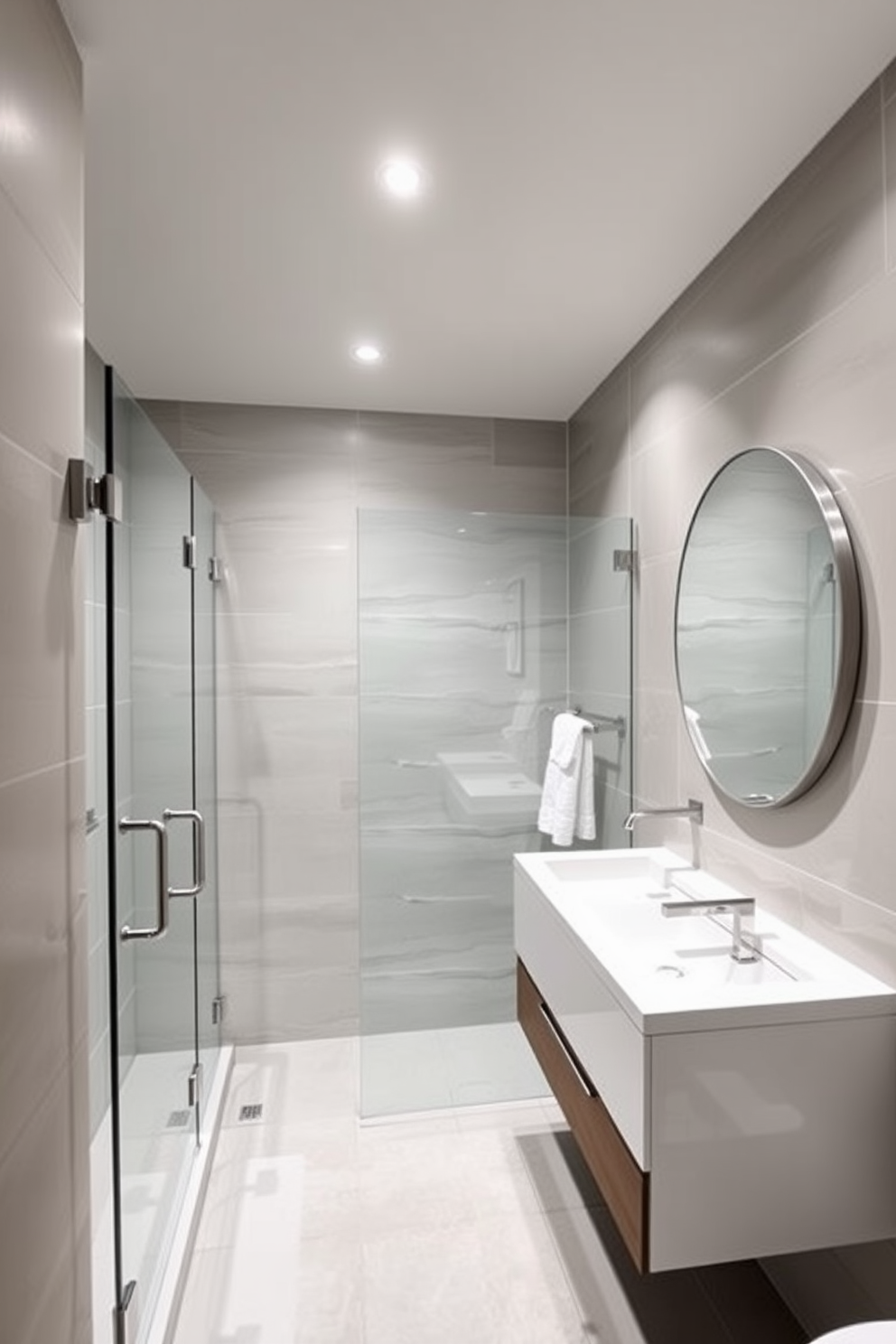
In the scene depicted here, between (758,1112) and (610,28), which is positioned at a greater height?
(610,28)

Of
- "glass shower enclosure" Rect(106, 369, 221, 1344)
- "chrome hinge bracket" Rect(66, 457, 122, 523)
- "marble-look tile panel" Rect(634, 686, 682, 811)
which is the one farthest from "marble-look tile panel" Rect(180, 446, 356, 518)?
"chrome hinge bracket" Rect(66, 457, 122, 523)

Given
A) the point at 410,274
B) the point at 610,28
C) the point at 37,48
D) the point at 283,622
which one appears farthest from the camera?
the point at 283,622

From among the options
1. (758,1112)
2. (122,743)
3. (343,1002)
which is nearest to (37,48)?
(122,743)

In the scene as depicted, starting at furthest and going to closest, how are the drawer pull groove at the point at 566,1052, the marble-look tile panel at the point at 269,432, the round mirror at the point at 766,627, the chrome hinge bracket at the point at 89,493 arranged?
the marble-look tile panel at the point at 269,432 → the drawer pull groove at the point at 566,1052 → the round mirror at the point at 766,627 → the chrome hinge bracket at the point at 89,493

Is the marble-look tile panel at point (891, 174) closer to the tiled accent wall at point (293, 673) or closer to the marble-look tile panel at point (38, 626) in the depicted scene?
the marble-look tile panel at point (38, 626)

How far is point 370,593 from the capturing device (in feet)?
7.91

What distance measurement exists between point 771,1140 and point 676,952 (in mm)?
441

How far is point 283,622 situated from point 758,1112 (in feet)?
6.97

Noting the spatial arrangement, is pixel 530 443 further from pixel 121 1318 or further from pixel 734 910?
pixel 121 1318

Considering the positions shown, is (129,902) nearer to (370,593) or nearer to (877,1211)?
(370,593)

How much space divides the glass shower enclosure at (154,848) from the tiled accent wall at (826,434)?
1337mm

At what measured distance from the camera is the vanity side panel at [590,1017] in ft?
3.95

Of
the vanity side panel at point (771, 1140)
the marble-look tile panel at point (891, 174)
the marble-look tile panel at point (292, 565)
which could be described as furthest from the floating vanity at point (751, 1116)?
the marble-look tile panel at point (292, 565)

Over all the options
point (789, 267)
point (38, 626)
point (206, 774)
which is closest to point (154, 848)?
point (206, 774)
